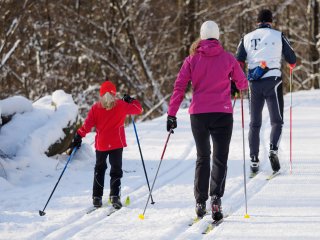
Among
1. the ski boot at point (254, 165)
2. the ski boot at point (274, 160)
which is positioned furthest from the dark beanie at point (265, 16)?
the ski boot at point (254, 165)

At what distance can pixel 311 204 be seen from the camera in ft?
18.4

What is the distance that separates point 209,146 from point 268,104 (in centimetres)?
213

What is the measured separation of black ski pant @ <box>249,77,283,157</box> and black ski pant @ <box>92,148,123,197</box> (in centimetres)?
202

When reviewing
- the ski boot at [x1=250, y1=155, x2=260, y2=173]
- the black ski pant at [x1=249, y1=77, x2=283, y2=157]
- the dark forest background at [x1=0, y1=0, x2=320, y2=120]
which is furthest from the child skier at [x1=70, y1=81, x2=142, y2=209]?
the dark forest background at [x1=0, y1=0, x2=320, y2=120]

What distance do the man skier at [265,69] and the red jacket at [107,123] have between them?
1835 mm

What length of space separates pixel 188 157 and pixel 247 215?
366 centimetres

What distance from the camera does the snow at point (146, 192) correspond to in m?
5.00

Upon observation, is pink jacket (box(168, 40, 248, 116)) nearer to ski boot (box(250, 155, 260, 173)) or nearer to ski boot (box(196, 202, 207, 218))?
ski boot (box(196, 202, 207, 218))

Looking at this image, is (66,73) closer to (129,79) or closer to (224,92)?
(129,79)

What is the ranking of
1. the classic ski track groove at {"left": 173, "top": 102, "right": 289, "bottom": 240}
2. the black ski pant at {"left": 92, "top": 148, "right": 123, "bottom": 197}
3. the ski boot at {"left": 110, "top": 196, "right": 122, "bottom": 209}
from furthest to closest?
the black ski pant at {"left": 92, "top": 148, "right": 123, "bottom": 197}
the ski boot at {"left": 110, "top": 196, "right": 122, "bottom": 209}
the classic ski track groove at {"left": 173, "top": 102, "right": 289, "bottom": 240}

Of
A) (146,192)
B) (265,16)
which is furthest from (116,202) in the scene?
(265,16)

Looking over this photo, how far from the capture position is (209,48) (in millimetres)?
5113

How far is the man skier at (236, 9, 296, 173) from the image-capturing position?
274 inches

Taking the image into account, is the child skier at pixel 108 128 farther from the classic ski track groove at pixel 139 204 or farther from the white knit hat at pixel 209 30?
the white knit hat at pixel 209 30
